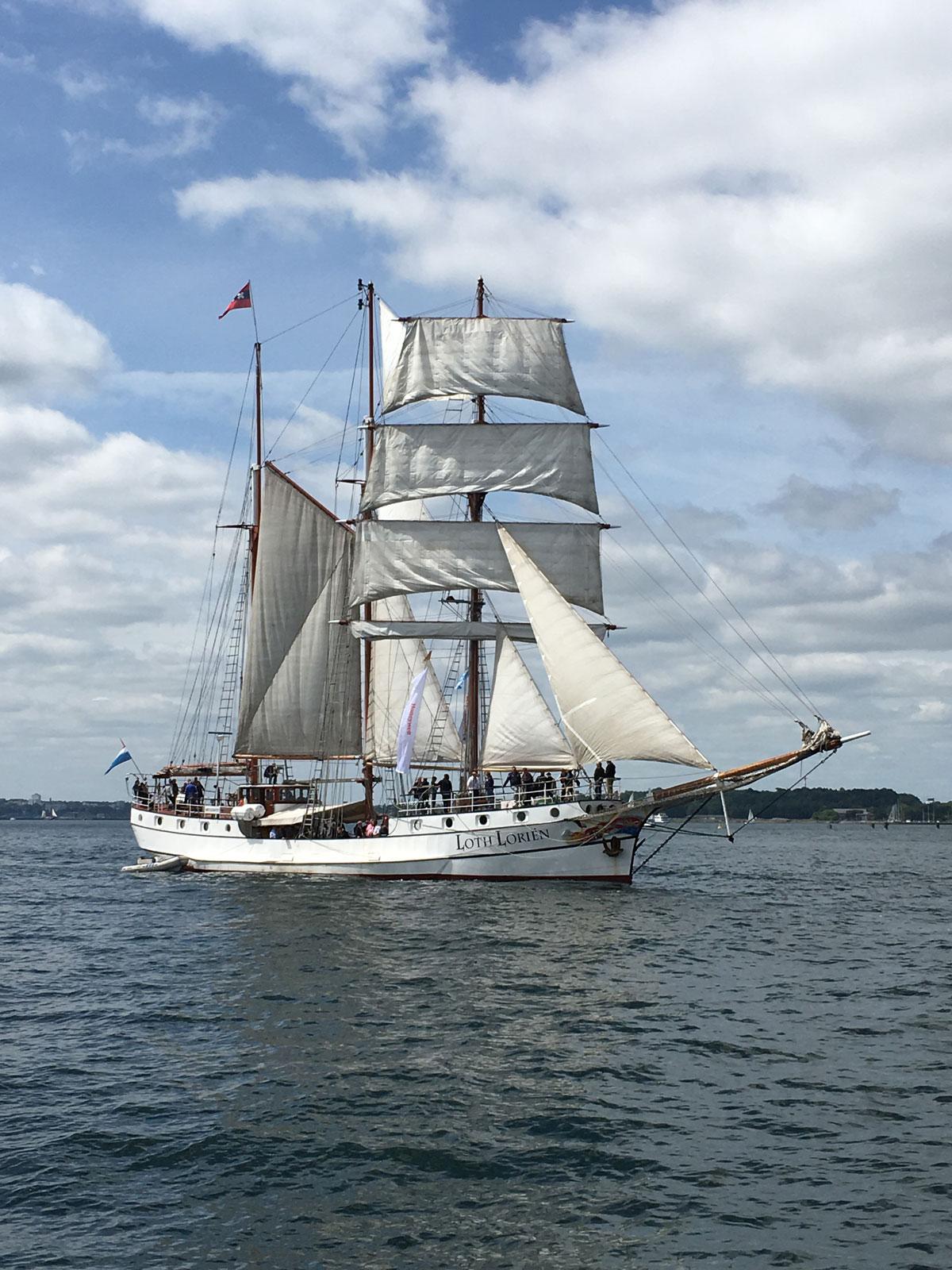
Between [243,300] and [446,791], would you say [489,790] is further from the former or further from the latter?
[243,300]

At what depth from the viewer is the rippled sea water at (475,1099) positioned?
523 inches

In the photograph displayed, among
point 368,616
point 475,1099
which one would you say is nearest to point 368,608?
point 368,616

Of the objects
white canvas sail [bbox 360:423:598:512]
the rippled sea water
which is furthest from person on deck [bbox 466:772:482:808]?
white canvas sail [bbox 360:423:598:512]

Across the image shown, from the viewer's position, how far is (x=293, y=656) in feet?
207

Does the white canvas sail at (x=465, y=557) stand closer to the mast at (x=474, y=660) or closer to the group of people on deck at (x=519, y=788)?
the mast at (x=474, y=660)

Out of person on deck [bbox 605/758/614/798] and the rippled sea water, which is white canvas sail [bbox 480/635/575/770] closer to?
person on deck [bbox 605/758/614/798]

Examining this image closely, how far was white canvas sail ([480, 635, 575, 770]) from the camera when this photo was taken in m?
51.0

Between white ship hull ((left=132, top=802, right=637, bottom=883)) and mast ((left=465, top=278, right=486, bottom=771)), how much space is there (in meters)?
6.47

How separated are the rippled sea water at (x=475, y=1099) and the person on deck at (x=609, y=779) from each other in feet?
36.7

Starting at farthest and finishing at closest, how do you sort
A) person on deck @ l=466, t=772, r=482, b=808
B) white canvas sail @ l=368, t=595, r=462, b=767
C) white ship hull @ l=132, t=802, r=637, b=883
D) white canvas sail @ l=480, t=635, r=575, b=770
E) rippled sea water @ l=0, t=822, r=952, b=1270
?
white canvas sail @ l=368, t=595, r=462, b=767 < person on deck @ l=466, t=772, r=482, b=808 < white canvas sail @ l=480, t=635, r=575, b=770 < white ship hull @ l=132, t=802, r=637, b=883 < rippled sea water @ l=0, t=822, r=952, b=1270

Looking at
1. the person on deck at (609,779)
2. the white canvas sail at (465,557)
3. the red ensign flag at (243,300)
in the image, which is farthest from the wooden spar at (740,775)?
the red ensign flag at (243,300)

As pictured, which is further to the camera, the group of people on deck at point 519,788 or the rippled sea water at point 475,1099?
the group of people on deck at point 519,788

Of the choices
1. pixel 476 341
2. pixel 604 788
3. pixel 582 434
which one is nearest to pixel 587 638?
pixel 604 788

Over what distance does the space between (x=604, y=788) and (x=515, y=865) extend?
194 inches
